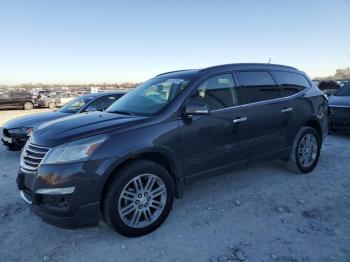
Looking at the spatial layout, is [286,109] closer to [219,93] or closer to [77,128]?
[219,93]

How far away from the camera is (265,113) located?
4.39 m

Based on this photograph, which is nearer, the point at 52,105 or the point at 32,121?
the point at 32,121

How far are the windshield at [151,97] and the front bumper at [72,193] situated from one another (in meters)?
1.07

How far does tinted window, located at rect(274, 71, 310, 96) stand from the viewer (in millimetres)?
4852

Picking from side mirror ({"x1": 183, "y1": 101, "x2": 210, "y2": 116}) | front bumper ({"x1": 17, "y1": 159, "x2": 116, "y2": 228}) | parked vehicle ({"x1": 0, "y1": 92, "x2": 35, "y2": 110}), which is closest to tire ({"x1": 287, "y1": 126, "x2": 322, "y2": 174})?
side mirror ({"x1": 183, "y1": 101, "x2": 210, "y2": 116})

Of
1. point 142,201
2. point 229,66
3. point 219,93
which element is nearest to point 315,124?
point 229,66

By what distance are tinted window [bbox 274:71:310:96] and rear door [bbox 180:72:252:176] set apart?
1.08 meters

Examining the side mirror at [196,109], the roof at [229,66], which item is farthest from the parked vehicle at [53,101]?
the side mirror at [196,109]

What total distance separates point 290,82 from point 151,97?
2.44 m

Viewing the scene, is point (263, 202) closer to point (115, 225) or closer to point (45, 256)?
point (115, 225)

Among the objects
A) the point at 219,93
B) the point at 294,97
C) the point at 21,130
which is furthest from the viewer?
the point at 21,130

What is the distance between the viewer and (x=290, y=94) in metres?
4.89

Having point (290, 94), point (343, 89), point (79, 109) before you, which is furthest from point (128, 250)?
point (343, 89)

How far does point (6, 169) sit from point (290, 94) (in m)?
5.60
